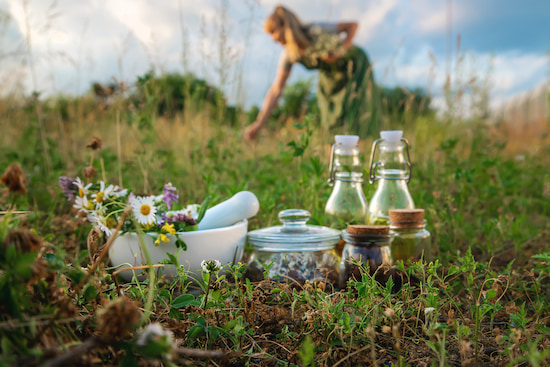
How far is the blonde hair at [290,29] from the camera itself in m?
6.44

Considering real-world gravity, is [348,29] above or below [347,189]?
above

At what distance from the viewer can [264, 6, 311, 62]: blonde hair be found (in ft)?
21.1

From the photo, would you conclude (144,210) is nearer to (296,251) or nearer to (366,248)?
(296,251)

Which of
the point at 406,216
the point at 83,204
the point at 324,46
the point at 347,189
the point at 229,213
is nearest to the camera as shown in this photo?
the point at 83,204

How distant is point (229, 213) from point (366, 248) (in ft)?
1.90

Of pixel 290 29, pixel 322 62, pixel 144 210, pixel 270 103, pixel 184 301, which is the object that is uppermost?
pixel 290 29

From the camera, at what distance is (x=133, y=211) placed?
165cm

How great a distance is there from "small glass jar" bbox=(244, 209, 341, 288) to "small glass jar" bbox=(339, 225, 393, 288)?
0.30ft

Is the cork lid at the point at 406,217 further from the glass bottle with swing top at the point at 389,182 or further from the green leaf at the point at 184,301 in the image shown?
the green leaf at the point at 184,301

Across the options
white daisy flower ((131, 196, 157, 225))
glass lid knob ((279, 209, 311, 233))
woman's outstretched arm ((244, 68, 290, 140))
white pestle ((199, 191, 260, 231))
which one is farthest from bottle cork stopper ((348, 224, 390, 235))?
woman's outstretched arm ((244, 68, 290, 140))

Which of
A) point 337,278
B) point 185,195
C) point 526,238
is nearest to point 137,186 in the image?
point 185,195

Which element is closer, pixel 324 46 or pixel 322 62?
pixel 324 46

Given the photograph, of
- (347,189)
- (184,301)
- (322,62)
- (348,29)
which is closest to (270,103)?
(322,62)

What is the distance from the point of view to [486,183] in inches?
130
